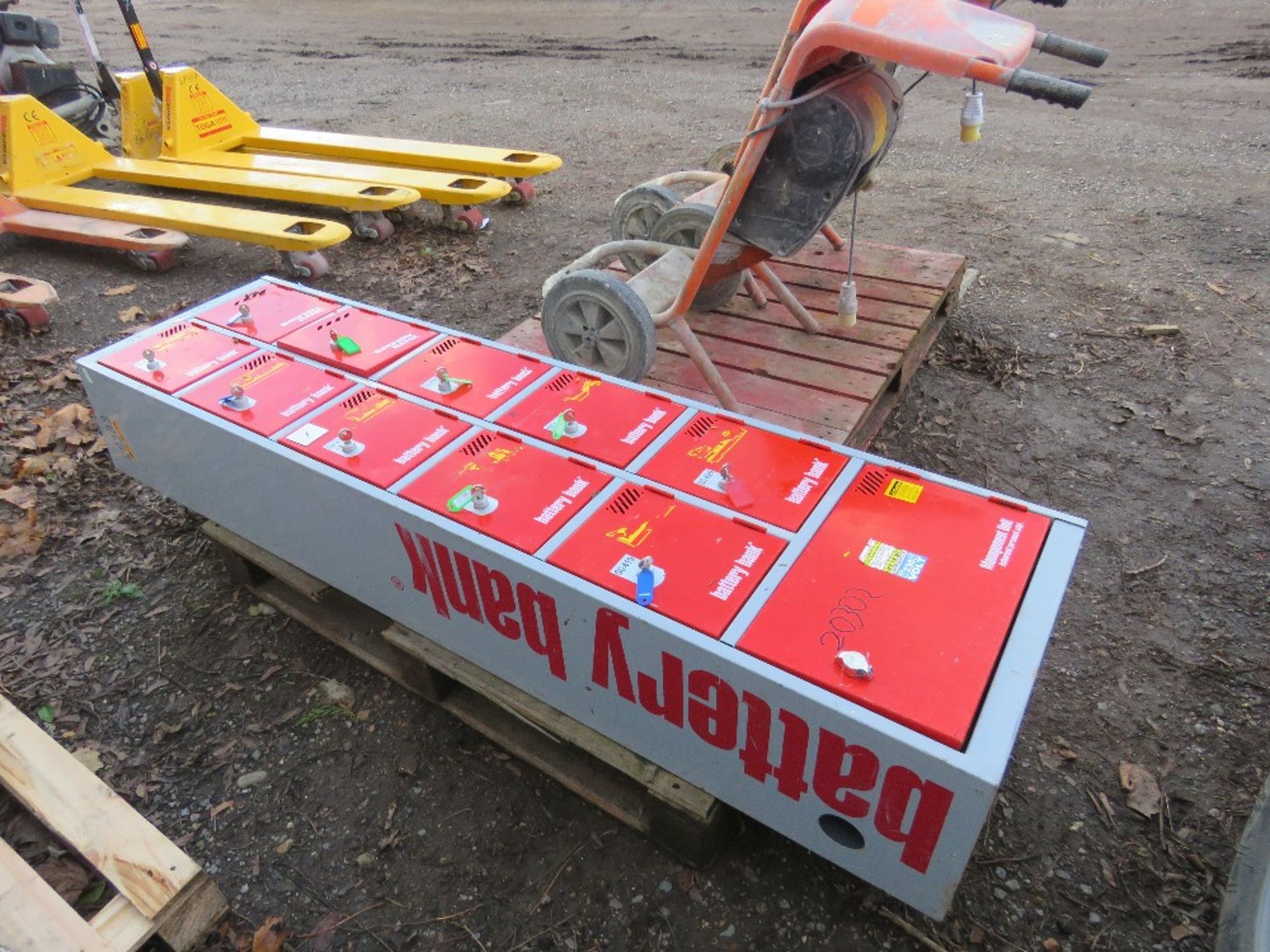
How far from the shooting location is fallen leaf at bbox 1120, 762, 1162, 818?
2281 millimetres

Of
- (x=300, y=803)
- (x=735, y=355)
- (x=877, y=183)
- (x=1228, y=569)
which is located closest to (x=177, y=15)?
(x=877, y=183)

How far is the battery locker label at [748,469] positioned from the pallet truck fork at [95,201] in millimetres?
3550

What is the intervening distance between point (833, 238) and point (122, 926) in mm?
4014

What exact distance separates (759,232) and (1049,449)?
1.75m

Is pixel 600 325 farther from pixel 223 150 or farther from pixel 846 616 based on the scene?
pixel 223 150

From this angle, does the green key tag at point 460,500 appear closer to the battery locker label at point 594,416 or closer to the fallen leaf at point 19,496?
the battery locker label at point 594,416

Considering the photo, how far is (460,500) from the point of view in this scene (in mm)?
2078

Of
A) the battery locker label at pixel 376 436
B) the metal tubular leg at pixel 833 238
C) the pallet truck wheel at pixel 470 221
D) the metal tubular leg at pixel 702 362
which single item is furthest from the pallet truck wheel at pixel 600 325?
the pallet truck wheel at pixel 470 221

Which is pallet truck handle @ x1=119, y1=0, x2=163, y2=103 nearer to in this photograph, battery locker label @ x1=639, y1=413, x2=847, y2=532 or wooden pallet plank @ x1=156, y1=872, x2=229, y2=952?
battery locker label @ x1=639, y1=413, x2=847, y2=532

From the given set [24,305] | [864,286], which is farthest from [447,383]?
[24,305]

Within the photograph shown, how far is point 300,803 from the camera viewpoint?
7.83 ft

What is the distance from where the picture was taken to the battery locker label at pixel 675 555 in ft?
5.90

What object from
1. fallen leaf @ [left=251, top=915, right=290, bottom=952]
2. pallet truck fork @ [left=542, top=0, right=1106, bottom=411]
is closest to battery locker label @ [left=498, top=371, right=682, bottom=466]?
pallet truck fork @ [left=542, top=0, right=1106, bottom=411]

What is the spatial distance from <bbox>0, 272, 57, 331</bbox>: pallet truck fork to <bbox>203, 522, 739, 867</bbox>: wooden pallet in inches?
106
